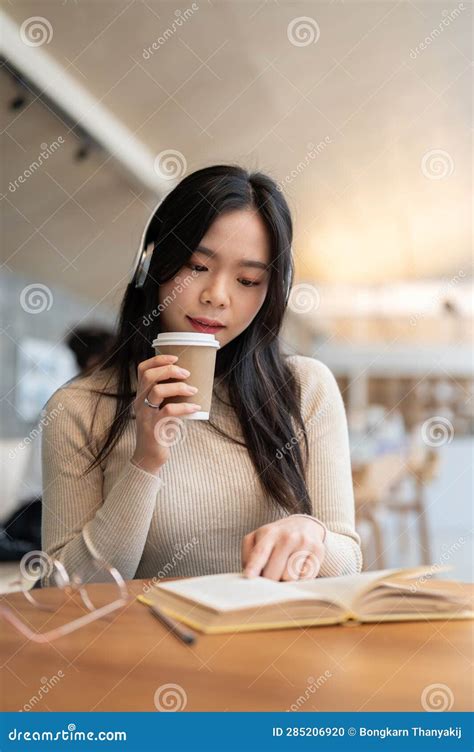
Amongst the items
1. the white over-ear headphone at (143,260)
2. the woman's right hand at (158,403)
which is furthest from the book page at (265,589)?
the white over-ear headphone at (143,260)

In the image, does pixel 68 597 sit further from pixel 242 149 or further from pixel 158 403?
pixel 242 149

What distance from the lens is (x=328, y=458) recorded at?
1403mm

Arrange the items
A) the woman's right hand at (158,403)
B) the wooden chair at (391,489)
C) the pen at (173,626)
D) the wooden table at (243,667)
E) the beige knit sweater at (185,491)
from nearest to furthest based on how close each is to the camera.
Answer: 1. the wooden table at (243,667)
2. the pen at (173,626)
3. the woman's right hand at (158,403)
4. the beige knit sweater at (185,491)
5. the wooden chair at (391,489)

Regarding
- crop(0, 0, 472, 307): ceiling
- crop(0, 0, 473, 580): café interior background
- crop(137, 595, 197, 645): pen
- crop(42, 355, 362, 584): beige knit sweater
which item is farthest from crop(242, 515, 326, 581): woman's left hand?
crop(0, 0, 472, 307): ceiling

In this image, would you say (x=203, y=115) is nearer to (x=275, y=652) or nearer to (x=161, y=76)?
(x=161, y=76)

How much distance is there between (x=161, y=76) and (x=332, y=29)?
3.20ft

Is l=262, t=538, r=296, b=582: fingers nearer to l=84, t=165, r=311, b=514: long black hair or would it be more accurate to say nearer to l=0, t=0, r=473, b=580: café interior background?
l=84, t=165, r=311, b=514: long black hair

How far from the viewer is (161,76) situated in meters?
4.36

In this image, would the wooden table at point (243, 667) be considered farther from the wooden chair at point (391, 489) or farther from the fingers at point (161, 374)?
the wooden chair at point (391, 489)

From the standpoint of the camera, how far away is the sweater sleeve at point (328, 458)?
1315 millimetres

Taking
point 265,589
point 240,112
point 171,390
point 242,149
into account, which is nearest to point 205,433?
point 171,390

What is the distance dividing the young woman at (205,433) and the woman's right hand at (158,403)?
28 millimetres

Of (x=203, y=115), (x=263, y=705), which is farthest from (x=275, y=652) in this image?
(x=203, y=115)
